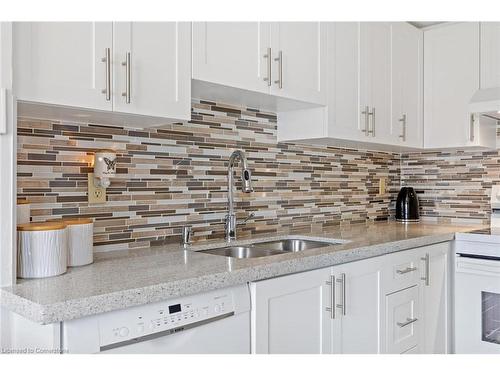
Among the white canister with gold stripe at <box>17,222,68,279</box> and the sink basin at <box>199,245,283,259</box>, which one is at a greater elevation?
the white canister with gold stripe at <box>17,222,68,279</box>

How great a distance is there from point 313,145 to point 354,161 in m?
0.48

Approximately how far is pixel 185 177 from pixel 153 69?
0.65 metres

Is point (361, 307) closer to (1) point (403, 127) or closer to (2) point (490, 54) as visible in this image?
(1) point (403, 127)

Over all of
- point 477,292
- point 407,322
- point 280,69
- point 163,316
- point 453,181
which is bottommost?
point 407,322

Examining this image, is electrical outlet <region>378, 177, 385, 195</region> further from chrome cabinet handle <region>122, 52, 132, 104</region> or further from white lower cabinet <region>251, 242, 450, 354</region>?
chrome cabinet handle <region>122, 52, 132, 104</region>

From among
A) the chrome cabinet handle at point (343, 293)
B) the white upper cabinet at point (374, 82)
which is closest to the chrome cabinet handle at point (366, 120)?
the white upper cabinet at point (374, 82)

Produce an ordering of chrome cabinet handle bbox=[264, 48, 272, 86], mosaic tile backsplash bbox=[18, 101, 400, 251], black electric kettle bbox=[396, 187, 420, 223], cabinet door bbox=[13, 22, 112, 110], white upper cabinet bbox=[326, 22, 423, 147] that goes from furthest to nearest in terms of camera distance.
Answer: black electric kettle bbox=[396, 187, 420, 223], white upper cabinet bbox=[326, 22, 423, 147], chrome cabinet handle bbox=[264, 48, 272, 86], mosaic tile backsplash bbox=[18, 101, 400, 251], cabinet door bbox=[13, 22, 112, 110]

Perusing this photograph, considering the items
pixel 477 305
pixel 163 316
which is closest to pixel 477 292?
pixel 477 305

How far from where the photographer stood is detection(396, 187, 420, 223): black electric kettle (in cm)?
344

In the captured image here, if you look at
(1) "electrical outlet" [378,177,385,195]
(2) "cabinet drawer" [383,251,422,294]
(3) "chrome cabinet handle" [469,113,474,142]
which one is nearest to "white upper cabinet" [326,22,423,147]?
(3) "chrome cabinet handle" [469,113,474,142]

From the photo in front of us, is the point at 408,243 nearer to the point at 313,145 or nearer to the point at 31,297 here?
the point at 313,145

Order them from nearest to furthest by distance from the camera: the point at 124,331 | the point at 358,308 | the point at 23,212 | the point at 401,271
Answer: the point at 124,331, the point at 23,212, the point at 358,308, the point at 401,271

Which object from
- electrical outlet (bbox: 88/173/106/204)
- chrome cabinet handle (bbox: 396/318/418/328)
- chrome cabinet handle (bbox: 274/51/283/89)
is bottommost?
chrome cabinet handle (bbox: 396/318/418/328)

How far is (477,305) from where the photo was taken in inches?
105
